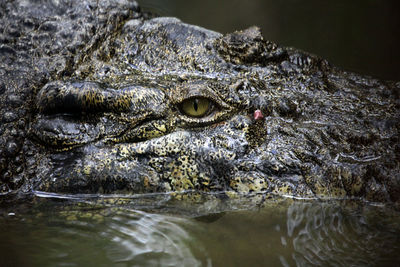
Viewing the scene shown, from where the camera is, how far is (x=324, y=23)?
543 centimetres

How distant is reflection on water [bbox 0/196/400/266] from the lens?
1.59m

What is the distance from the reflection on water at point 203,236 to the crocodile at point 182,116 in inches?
5.0

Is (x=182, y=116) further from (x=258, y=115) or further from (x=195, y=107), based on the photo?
(x=258, y=115)

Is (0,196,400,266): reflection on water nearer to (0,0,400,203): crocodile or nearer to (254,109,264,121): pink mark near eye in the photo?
(0,0,400,203): crocodile

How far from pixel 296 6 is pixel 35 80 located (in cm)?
435

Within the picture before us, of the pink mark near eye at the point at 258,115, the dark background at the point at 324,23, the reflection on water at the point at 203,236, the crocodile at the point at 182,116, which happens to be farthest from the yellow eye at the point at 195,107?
the dark background at the point at 324,23

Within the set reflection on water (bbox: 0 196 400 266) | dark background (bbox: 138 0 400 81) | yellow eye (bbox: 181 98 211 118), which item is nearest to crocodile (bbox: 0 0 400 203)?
yellow eye (bbox: 181 98 211 118)

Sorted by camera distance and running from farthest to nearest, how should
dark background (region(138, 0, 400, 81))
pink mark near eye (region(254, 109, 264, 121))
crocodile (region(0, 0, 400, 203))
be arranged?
dark background (region(138, 0, 400, 81)), pink mark near eye (region(254, 109, 264, 121)), crocodile (region(0, 0, 400, 203))

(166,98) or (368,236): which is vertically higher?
(166,98)

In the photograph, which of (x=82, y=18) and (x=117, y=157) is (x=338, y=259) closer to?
(x=117, y=157)

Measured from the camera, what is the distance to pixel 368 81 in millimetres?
2758

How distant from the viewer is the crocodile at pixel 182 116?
204 cm

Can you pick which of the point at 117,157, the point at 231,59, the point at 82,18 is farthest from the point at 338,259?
the point at 82,18

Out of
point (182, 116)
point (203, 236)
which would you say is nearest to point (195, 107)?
point (182, 116)
